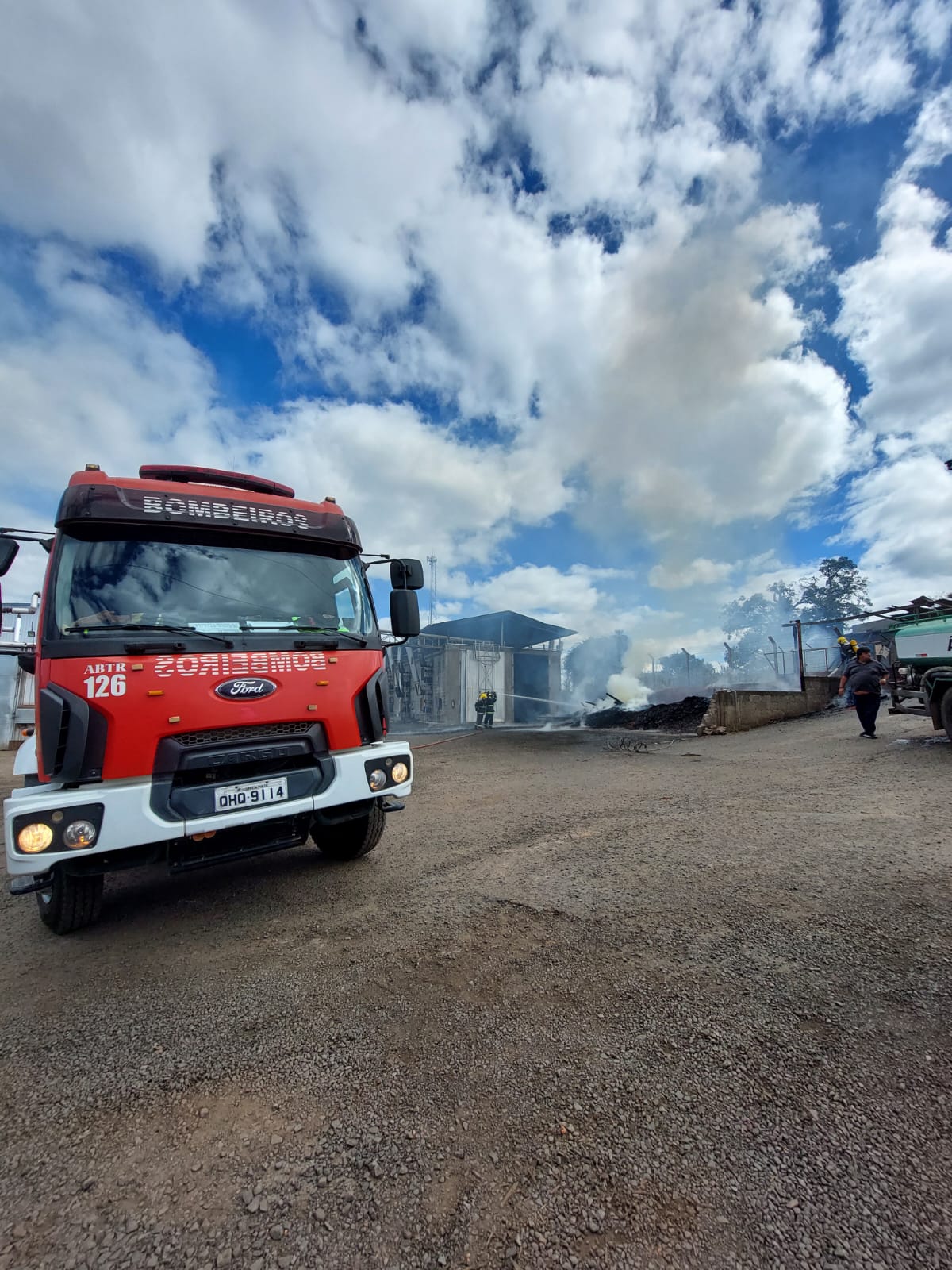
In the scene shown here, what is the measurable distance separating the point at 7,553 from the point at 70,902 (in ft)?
6.79

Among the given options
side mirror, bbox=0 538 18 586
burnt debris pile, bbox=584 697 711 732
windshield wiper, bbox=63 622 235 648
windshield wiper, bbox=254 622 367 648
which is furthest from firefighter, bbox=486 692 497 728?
side mirror, bbox=0 538 18 586

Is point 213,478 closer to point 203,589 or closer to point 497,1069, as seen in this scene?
point 203,589

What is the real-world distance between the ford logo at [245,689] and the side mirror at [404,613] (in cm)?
→ 133

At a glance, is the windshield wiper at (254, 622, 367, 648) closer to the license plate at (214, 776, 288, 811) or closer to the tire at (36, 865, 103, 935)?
the license plate at (214, 776, 288, 811)

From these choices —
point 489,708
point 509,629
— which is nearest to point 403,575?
point 489,708

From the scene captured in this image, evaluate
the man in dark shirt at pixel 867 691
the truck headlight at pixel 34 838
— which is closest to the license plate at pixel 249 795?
the truck headlight at pixel 34 838

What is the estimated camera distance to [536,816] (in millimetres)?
5152

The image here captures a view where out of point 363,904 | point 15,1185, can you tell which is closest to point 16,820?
point 15,1185

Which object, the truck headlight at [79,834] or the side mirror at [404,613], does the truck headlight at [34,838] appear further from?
the side mirror at [404,613]

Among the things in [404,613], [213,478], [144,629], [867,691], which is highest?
[213,478]

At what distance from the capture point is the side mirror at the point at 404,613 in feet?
14.0

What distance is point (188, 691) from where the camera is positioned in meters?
2.88

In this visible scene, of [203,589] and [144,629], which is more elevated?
[203,589]

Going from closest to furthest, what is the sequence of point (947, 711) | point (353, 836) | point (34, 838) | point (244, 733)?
1. point (34, 838)
2. point (244, 733)
3. point (353, 836)
4. point (947, 711)
